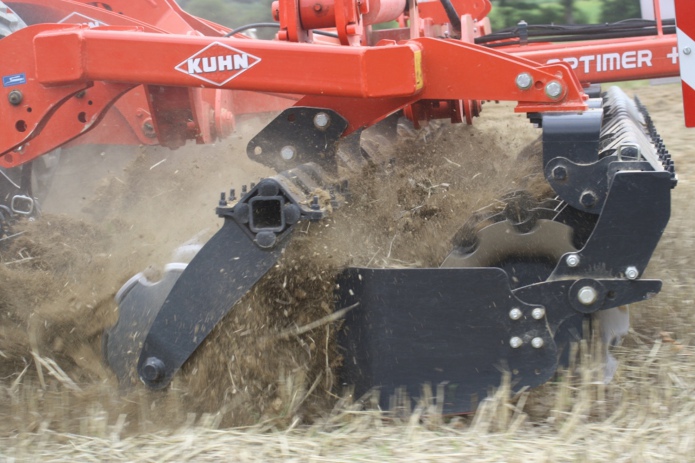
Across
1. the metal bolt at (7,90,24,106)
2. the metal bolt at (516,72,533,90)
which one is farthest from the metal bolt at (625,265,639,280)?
the metal bolt at (7,90,24,106)

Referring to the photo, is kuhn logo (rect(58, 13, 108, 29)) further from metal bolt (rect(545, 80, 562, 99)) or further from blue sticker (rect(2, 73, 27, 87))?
metal bolt (rect(545, 80, 562, 99))

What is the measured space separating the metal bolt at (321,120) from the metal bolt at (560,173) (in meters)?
0.82

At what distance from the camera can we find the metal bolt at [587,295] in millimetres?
2740

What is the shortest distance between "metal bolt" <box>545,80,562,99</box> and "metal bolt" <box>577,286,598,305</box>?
2.12 ft

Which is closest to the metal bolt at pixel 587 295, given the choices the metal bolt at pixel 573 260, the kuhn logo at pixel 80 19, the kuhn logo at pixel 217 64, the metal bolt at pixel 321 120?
the metal bolt at pixel 573 260

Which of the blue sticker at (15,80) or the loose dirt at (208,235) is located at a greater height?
the blue sticker at (15,80)

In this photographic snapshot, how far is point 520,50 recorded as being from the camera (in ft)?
15.4

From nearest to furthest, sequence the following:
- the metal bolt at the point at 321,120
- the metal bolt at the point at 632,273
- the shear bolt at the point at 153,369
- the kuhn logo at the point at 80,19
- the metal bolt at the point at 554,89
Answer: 1. the metal bolt at the point at 632,273
2. the shear bolt at the point at 153,369
3. the metal bolt at the point at 554,89
4. the metal bolt at the point at 321,120
5. the kuhn logo at the point at 80,19

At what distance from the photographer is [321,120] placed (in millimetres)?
3164

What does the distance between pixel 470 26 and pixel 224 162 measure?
58.0 inches

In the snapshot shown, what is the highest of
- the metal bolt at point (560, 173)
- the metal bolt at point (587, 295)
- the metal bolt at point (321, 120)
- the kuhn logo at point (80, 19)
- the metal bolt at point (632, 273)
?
the kuhn logo at point (80, 19)

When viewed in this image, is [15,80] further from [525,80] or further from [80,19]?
[525,80]

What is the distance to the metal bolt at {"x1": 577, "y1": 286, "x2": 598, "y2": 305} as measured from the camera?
2740 millimetres

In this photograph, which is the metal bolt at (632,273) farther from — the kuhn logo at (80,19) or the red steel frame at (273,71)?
the kuhn logo at (80,19)
